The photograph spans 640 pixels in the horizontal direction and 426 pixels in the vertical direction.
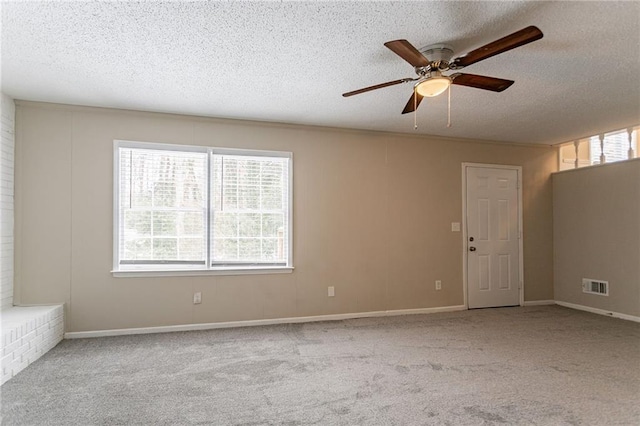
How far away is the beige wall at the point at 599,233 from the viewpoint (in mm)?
4512

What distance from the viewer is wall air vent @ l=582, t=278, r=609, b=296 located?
479 cm

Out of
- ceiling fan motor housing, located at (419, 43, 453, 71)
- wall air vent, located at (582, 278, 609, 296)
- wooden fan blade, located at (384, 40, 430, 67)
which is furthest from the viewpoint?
wall air vent, located at (582, 278, 609, 296)

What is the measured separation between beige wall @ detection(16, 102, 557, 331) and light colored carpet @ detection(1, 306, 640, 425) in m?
0.46

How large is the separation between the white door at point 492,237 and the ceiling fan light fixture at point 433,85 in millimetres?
2963

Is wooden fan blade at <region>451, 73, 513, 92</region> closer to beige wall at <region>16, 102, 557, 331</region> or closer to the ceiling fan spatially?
the ceiling fan

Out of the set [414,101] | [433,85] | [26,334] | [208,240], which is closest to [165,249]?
[208,240]

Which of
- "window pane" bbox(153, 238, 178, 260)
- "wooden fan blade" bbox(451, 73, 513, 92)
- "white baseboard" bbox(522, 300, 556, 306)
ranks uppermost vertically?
"wooden fan blade" bbox(451, 73, 513, 92)

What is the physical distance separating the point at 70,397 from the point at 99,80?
8.41 feet

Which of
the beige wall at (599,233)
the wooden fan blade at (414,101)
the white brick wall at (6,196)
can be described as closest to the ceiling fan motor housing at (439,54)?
the wooden fan blade at (414,101)

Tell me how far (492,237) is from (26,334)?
5570mm

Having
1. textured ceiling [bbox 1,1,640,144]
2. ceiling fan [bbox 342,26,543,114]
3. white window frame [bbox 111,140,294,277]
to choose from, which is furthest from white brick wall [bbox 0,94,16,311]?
ceiling fan [bbox 342,26,543,114]

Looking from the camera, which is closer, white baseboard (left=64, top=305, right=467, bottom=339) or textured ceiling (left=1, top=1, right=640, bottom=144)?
textured ceiling (left=1, top=1, right=640, bottom=144)

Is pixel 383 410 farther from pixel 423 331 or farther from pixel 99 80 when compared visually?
pixel 99 80

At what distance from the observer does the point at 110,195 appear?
390 centimetres
